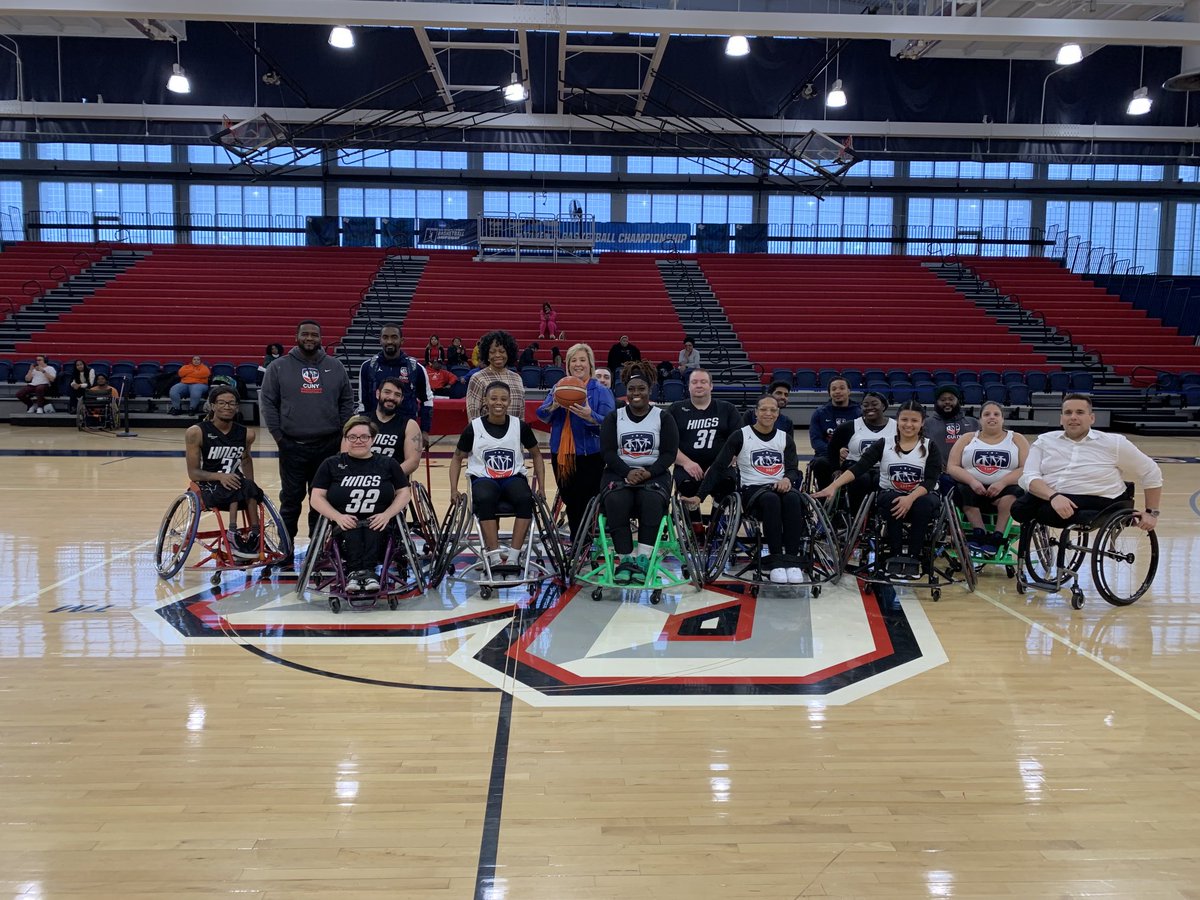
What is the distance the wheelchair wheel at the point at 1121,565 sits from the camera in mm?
4211

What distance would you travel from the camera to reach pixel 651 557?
4.37 metres

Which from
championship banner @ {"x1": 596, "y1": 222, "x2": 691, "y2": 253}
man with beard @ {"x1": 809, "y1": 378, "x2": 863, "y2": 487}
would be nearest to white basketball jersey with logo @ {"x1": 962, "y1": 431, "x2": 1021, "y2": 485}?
man with beard @ {"x1": 809, "y1": 378, "x2": 863, "y2": 487}

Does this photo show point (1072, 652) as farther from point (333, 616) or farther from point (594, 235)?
point (594, 235)

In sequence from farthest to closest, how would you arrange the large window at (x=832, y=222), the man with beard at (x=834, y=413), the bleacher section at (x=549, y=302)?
the large window at (x=832, y=222), the bleacher section at (x=549, y=302), the man with beard at (x=834, y=413)

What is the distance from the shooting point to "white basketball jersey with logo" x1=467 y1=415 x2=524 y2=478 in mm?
4461

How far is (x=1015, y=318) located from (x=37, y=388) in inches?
631

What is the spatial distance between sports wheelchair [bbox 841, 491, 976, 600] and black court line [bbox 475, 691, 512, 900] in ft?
7.29

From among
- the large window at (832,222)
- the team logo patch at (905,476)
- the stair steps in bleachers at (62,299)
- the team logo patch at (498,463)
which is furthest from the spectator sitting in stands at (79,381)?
the large window at (832,222)

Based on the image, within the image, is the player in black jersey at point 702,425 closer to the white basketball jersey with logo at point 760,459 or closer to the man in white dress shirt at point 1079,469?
the white basketball jersey with logo at point 760,459

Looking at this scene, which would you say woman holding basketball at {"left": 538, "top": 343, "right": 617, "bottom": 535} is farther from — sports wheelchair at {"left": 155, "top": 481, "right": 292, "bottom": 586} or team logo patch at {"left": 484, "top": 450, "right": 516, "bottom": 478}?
sports wheelchair at {"left": 155, "top": 481, "right": 292, "bottom": 586}

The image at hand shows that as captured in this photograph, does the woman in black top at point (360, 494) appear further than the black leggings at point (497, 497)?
No

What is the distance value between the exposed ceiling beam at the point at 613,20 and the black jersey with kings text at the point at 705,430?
5.30 metres

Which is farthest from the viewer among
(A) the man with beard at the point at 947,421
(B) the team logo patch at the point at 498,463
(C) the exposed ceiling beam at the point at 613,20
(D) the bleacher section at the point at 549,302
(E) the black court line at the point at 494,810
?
(D) the bleacher section at the point at 549,302

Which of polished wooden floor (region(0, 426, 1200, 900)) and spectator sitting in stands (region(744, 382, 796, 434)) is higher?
spectator sitting in stands (region(744, 382, 796, 434))
